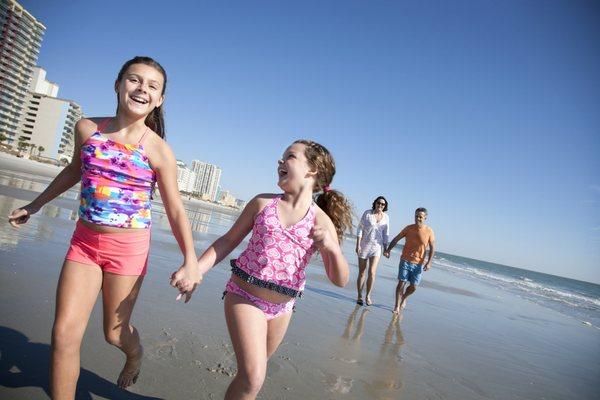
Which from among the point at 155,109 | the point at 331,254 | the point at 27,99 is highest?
the point at 27,99

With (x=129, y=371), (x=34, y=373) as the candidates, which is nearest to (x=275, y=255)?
(x=129, y=371)

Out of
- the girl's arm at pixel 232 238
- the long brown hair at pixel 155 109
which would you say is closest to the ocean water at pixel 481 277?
the long brown hair at pixel 155 109

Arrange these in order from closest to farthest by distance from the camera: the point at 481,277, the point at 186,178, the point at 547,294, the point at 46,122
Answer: the point at 547,294, the point at 481,277, the point at 46,122, the point at 186,178

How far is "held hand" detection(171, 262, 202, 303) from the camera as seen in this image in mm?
1943

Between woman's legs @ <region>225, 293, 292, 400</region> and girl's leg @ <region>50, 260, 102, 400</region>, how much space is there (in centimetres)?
79

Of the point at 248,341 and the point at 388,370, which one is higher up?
the point at 248,341

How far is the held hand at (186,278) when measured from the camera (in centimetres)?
194

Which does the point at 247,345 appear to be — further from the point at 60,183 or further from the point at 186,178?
the point at 186,178

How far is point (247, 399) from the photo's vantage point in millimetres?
→ 1923

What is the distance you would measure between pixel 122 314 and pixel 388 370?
8.99 ft

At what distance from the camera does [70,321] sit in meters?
1.97

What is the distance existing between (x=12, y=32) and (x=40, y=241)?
110 m

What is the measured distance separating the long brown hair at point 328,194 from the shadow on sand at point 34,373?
170 cm

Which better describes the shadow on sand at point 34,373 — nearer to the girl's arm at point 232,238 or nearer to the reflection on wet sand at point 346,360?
the girl's arm at point 232,238
